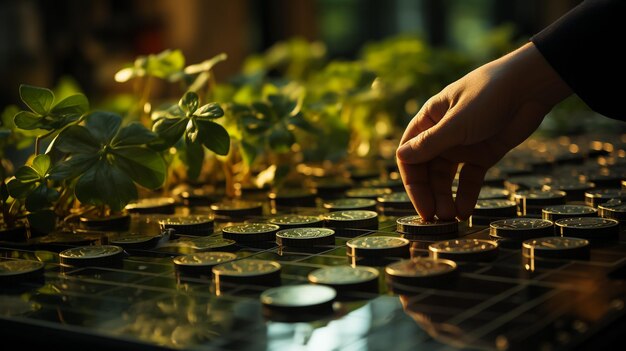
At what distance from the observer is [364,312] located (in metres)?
0.72

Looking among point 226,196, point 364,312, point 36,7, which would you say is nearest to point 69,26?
point 36,7

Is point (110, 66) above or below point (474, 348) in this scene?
above

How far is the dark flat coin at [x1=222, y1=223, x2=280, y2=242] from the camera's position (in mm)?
1061

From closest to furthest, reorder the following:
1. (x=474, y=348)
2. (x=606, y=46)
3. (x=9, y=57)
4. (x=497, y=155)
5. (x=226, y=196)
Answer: (x=474, y=348) → (x=606, y=46) → (x=497, y=155) → (x=226, y=196) → (x=9, y=57)

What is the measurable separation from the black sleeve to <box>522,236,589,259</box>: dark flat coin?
27cm

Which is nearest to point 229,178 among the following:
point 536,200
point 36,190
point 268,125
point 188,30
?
point 268,125

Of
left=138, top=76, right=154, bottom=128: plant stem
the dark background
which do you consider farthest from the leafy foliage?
the dark background

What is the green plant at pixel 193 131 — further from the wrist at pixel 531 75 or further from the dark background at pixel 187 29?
the dark background at pixel 187 29

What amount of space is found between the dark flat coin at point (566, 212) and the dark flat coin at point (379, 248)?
24 cm

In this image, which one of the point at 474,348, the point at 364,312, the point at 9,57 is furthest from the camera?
the point at 9,57

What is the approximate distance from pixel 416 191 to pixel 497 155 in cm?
15

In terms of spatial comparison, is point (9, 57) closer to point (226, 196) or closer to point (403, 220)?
point (226, 196)

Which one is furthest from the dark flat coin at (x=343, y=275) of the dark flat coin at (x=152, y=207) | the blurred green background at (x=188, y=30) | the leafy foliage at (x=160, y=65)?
the blurred green background at (x=188, y=30)

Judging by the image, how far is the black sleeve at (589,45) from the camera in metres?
1.06
